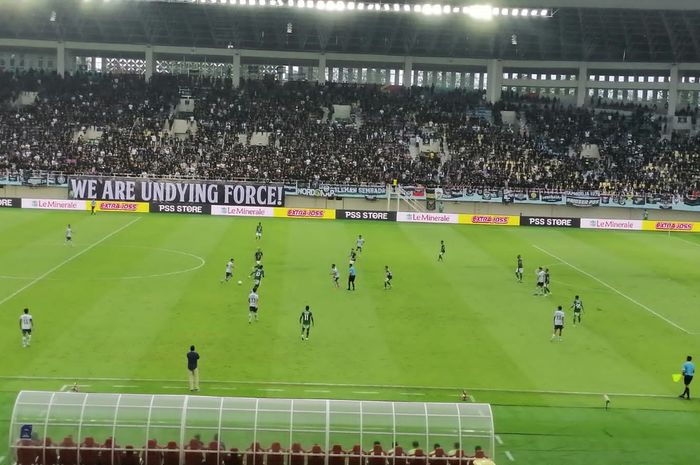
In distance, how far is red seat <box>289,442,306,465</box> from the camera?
17578mm

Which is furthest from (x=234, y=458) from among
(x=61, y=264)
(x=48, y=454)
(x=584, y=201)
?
(x=584, y=201)

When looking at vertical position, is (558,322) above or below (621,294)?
above

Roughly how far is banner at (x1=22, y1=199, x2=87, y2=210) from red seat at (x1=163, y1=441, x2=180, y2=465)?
52914 millimetres

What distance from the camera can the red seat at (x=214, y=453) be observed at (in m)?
17.5

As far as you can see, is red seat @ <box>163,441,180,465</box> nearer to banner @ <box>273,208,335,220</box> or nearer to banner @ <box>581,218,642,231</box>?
banner @ <box>273,208,335,220</box>

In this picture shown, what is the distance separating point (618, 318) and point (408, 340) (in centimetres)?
1024

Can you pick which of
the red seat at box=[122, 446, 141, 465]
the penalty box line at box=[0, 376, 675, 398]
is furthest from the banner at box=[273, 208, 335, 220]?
the red seat at box=[122, 446, 141, 465]

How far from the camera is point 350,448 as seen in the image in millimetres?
17562

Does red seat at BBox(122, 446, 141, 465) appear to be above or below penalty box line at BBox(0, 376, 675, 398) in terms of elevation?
above

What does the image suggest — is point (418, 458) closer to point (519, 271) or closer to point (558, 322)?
point (558, 322)

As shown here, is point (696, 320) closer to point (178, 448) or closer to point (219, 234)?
point (178, 448)

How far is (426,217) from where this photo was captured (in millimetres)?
68062

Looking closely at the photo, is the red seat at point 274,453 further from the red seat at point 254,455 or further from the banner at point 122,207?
the banner at point 122,207

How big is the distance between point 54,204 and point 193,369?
47130 millimetres
